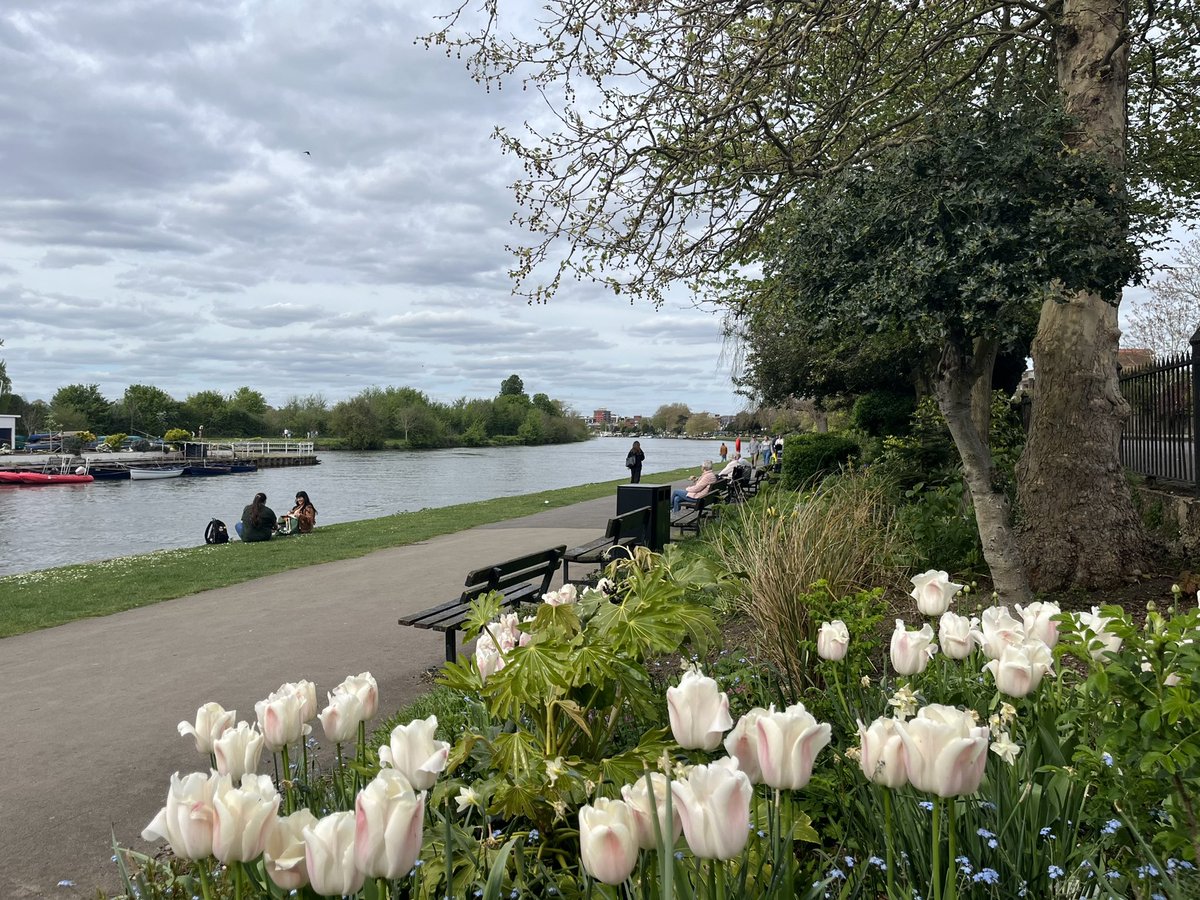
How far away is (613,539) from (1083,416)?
3906 millimetres

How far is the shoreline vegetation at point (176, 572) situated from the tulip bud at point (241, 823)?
778 cm

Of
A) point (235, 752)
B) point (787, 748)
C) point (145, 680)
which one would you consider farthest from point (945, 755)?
point (145, 680)

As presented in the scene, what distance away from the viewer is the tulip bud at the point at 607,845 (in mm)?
1306

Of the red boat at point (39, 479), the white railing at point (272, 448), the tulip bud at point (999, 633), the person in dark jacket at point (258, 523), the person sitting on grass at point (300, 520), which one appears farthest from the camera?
the white railing at point (272, 448)

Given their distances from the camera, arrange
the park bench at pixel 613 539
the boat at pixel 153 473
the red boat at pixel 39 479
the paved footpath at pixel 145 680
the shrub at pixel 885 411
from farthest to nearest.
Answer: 1. the boat at pixel 153 473
2. the red boat at pixel 39 479
3. the shrub at pixel 885 411
4. the park bench at pixel 613 539
5. the paved footpath at pixel 145 680

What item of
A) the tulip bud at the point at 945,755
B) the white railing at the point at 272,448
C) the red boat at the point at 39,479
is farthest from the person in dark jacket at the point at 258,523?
the white railing at the point at 272,448

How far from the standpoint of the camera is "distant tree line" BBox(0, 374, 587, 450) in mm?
108125

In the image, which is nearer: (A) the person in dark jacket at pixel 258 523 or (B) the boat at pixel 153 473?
(A) the person in dark jacket at pixel 258 523

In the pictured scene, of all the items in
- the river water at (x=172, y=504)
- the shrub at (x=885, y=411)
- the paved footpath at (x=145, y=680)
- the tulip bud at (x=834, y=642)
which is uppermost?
the shrub at (x=885, y=411)

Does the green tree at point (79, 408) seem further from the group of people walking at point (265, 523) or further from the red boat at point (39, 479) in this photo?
the group of people walking at point (265, 523)

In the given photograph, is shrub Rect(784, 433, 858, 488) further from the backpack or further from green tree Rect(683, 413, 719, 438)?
green tree Rect(683, 413, 719, 438)

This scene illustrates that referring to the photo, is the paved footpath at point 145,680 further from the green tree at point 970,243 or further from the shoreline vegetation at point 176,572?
the green tree at point 970,243

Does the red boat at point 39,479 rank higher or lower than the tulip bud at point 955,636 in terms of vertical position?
lower

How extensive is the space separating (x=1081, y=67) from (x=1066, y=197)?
2.69m
